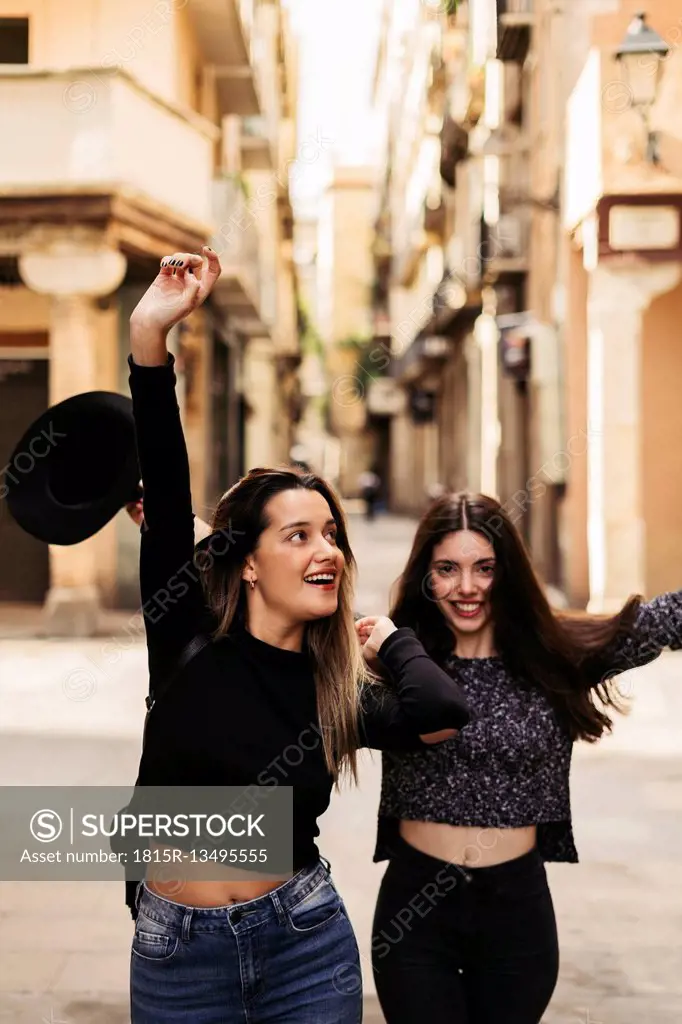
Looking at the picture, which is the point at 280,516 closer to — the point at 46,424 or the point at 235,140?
the point at 46,424

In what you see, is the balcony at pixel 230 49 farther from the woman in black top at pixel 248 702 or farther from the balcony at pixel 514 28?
the woman in black top at pixel 248 702

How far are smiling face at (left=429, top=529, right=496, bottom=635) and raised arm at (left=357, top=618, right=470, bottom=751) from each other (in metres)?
0.47

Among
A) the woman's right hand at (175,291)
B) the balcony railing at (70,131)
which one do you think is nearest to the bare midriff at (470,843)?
the woman's right hand at (175,291)

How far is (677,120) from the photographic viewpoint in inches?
441

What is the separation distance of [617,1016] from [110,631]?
9183 millimetres

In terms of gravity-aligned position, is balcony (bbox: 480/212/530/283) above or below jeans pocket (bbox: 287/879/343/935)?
above

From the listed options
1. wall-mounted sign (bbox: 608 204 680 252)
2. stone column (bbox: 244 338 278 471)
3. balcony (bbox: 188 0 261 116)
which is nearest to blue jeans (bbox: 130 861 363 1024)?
wall-mounted sign (bbox: 608 204 680 252)

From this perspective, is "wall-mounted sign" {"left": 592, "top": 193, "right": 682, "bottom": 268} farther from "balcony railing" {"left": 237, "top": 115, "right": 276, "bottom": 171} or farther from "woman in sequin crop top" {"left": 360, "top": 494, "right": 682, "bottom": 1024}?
"balcony railing" {"left": 237, "top": 115, "right": 276, "bottom": 171}

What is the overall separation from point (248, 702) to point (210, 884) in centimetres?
32

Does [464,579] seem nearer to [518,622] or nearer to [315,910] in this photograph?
[518,622]

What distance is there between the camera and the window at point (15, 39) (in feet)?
46.5

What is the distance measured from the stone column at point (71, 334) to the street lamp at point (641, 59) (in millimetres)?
5238

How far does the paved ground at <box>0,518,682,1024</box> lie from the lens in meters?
3.99

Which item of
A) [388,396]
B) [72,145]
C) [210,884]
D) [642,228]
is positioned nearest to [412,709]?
[210,884]
